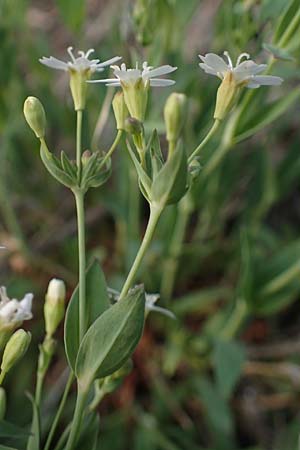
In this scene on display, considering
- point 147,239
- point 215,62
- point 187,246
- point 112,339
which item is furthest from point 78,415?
point 187,246


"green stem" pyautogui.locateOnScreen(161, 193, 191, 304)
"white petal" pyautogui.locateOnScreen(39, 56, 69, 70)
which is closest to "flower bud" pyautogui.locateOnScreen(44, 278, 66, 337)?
"white petal" pyautogui.locateOnScreen(39, 56, 69, 70)

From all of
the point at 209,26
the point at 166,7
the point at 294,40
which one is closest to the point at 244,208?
the point at 166,7

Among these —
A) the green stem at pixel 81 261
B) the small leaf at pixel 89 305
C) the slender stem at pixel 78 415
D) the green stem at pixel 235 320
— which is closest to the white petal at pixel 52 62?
the green stem at pixel 81 261

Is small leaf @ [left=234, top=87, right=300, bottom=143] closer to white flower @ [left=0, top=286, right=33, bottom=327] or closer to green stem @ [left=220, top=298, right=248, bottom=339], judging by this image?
green stem @ [left=220, top=298, right=248, bottom=339]

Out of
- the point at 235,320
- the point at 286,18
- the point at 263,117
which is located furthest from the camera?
the point at 235,320

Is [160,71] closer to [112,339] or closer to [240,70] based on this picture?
[240,70]
